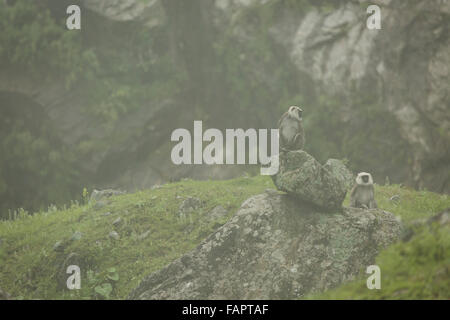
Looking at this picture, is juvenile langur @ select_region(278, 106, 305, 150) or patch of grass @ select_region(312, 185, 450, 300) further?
juvenile langur @ select_region(278, 106, 305, 150)

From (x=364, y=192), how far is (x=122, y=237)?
5867 mm

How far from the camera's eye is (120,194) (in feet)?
47.5

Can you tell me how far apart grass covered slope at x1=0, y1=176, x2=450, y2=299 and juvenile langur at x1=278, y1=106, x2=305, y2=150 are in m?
2.58

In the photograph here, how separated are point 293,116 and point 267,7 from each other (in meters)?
11.7

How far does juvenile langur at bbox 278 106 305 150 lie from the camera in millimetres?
9930

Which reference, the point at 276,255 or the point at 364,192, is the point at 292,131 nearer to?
the point at 364,192

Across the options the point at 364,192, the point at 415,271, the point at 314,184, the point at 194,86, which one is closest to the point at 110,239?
the point at 314,184

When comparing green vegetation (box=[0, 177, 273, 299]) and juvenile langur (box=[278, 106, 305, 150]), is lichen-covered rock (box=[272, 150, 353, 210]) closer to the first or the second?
juvenile langur (box=[278, 106, 305, 150])

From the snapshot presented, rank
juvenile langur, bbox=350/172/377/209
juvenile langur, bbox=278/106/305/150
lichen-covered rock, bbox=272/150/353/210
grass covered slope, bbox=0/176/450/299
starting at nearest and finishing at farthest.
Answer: lichen-covered rock, bbox=272/150/353/210 → grass covered slope, bbox=0/176/450/299 → juvenile langur, bbox=278/106/305/150 → juvenile langur, bbox=350/172/377/209

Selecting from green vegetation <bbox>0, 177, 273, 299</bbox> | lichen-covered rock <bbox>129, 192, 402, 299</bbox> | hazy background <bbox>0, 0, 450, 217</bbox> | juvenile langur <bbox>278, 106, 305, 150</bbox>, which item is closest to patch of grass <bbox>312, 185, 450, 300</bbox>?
lichen-covered rock <bbox>129, 192, 402, 299</bbox>

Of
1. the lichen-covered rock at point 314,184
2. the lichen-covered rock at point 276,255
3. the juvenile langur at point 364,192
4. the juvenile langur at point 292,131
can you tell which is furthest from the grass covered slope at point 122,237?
→ the juvenile langur at point 292,131

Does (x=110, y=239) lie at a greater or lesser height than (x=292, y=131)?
lesser

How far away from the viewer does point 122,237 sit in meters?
10.9

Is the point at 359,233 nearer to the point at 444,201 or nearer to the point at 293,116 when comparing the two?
the point at 293,116
